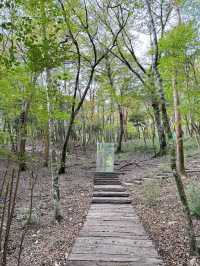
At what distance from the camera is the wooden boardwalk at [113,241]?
3.20 m

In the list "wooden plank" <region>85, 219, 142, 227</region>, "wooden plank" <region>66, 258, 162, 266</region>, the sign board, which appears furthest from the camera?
the sign board

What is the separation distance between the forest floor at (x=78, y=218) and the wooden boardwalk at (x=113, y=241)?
7.0 inches

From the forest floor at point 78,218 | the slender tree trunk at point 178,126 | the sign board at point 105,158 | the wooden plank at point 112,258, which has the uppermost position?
the slender tree trunk at point 178,126

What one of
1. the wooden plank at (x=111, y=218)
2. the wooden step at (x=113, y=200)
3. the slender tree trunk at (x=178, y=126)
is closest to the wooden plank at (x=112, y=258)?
the wooden plank at (x=111, y=218)

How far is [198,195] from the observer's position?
462 cm

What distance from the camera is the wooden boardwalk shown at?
10.5 feet

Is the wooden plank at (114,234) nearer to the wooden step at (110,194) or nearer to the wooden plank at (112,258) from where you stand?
the wooden plank at (112,258)

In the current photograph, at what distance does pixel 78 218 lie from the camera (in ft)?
17.1

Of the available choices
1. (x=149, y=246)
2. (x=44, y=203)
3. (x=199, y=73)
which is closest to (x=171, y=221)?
(x=149, y=246)

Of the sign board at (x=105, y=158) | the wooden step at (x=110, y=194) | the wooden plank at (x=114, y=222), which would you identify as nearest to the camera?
the wooden plank at (x=114, y=222)

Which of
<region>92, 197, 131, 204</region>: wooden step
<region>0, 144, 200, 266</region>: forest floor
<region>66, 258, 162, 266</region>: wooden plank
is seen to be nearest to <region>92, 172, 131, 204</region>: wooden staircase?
<region>92, 197, 131, 204</region>: wooden step

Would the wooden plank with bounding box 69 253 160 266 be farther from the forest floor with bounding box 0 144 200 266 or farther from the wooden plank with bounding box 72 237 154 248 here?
the wooden plank with bounding box 72 237 154 248

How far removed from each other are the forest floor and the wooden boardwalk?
0.18 m

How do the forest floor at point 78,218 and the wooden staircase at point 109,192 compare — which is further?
the wooden staircase at point 109,192
